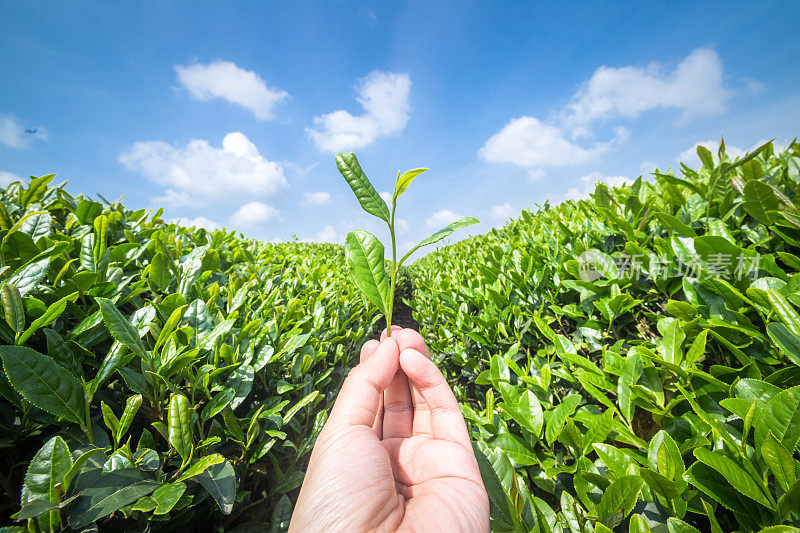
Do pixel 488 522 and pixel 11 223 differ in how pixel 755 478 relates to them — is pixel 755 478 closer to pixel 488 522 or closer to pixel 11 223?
pixel 488 522

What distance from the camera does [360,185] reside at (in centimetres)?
123

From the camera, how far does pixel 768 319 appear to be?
50.2 inches

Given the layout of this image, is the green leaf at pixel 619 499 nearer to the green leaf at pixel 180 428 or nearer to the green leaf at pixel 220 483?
the green leaf at pixel 220 483

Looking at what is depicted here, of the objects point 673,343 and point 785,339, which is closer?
point 785,339

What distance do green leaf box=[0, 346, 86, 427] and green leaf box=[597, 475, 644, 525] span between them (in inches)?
64.5

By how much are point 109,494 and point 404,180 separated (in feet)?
4.27

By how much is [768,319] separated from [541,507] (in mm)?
1113

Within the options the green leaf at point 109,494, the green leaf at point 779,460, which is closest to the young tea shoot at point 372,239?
the green leaf at point 109,494

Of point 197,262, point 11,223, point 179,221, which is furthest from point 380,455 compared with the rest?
point 179,221

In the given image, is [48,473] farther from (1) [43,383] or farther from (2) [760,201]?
(2) [760,201]

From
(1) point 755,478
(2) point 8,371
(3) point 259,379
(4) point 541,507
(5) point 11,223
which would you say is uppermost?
(5) point 11,223

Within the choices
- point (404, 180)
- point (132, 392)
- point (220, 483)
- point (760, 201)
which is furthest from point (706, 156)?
point (132, 392)

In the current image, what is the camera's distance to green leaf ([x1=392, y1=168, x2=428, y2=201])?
120cm

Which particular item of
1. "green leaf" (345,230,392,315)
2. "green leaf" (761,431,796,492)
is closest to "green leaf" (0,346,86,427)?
"green leaf" (345,230,392,315)
